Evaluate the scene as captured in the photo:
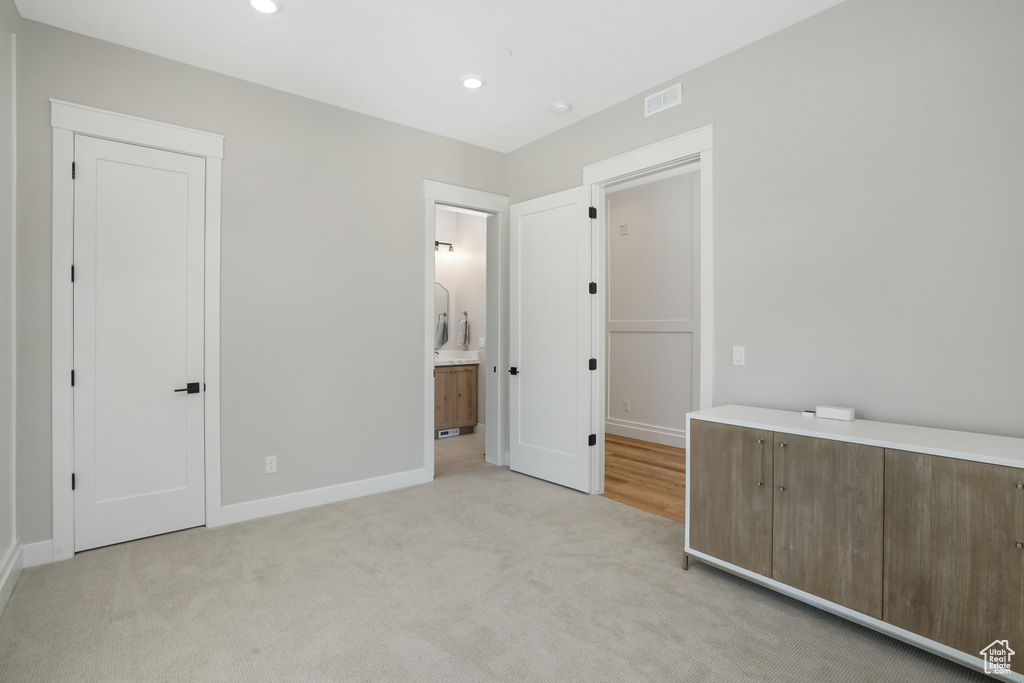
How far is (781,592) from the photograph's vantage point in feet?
7.43

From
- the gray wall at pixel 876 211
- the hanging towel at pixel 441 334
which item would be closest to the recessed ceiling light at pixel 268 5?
the gray wall at pixel 876 211

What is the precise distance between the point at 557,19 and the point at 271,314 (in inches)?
99.3

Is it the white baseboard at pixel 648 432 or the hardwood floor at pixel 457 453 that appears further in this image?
the white baseboard at pixel 648 432

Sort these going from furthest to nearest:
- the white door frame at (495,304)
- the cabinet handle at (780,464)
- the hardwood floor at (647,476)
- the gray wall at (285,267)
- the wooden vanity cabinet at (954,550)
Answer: the white door frame at (495,304) → the hardwood floor at (647,476) → the gray wall at (285,267) → the cabinet handle at (780,464) → the wooden vanity cabinet at (954,550)

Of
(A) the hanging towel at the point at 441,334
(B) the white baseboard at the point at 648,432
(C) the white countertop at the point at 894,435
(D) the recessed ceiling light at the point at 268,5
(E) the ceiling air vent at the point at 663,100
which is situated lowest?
(B) the white baseboard at the point at 648,432

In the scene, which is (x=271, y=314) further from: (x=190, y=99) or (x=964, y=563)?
(x=964, y=563)

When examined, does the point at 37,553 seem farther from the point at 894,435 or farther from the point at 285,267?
the point at 894,435

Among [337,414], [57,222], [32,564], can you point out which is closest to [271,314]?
[337,414]

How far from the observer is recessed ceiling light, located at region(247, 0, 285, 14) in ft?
8.12

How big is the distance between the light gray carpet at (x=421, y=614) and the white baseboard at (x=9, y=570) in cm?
5

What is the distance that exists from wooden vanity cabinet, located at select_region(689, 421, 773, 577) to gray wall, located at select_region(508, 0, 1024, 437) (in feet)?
1.76

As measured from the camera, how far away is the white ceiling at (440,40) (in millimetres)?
2543

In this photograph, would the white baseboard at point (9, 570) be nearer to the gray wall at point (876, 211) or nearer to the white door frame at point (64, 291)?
the white door frame at point (64, 291)

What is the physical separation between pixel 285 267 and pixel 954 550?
148 inches
